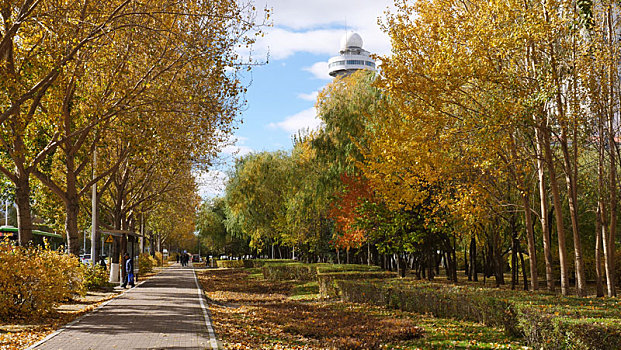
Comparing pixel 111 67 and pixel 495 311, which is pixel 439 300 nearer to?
pixel 495 311

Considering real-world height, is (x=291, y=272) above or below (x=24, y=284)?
below

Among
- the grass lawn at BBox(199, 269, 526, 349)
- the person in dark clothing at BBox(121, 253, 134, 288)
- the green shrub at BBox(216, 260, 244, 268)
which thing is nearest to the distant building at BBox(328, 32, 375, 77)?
the green shrub at BBox(216, 260, 244, 268)

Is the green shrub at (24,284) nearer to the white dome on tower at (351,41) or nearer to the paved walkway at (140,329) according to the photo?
the paved walkway at (140,329)

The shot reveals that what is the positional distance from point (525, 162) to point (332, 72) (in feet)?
453

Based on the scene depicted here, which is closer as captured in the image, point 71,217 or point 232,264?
point 71,217

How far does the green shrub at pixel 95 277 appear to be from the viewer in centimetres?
2377

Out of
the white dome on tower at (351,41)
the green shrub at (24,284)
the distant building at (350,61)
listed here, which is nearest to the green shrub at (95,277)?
the green shrub at (24,284)

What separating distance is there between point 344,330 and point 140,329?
4565 mm

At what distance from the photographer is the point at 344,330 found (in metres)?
12.2

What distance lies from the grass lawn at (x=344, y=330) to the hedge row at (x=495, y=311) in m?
0.31

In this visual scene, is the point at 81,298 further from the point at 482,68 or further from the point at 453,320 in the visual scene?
the point at 482,68

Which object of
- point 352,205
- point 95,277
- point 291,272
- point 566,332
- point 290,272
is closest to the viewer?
point 566,332

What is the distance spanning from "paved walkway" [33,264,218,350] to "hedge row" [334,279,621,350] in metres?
5.67

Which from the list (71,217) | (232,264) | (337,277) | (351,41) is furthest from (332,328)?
(351,41)
